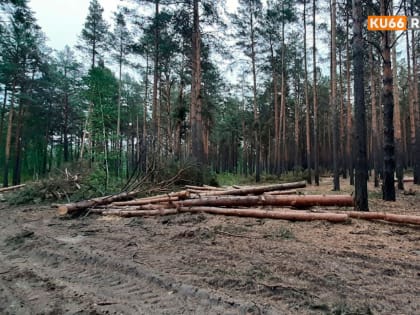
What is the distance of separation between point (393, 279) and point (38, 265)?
449 cm

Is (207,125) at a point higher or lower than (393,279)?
higher

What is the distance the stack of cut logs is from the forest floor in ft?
0.83

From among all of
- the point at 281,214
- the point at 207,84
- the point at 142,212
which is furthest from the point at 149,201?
the point at 207,84

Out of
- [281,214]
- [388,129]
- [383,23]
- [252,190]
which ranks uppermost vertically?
[383,23]

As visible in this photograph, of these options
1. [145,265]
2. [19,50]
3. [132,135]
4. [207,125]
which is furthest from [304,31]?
[132,135]

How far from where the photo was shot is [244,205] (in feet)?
22.2

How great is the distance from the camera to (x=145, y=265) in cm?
338

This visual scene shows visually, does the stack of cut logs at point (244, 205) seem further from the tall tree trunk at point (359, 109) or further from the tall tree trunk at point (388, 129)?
the tall tree trunk at point (388, 129)

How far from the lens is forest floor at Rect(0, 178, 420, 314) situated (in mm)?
2393

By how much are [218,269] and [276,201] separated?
369cm

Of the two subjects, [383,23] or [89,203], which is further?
[383,23]

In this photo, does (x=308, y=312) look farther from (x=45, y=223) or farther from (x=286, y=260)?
(x=45, y=223)

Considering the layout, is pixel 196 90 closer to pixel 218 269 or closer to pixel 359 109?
pixel 359 109

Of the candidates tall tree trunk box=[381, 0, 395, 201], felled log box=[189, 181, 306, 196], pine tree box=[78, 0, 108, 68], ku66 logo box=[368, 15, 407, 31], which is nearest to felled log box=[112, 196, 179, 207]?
felled log box=[189, 181, 306, 196]
